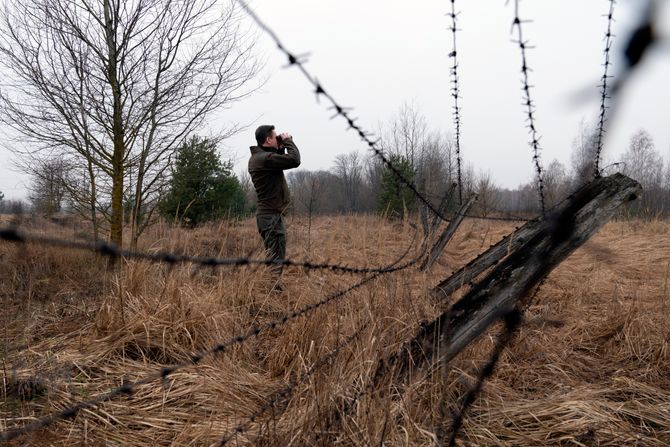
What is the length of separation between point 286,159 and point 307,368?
299 centimetres

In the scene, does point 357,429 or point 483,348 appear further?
point 483,348

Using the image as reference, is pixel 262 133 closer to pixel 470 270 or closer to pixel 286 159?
pixel 286 159

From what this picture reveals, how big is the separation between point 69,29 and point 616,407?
20.4 feet

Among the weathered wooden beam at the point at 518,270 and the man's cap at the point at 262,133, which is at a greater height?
the man's cap at the point at 262,133

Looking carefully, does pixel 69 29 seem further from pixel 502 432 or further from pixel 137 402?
pixel 502 432

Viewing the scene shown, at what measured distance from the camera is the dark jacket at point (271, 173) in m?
4.89

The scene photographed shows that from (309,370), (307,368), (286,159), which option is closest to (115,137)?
(286,159)

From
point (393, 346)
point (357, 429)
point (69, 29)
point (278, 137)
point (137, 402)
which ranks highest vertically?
point (69, 29)

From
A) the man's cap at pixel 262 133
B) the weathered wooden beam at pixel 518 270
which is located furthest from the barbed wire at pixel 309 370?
the man's cap at pixel 262 133

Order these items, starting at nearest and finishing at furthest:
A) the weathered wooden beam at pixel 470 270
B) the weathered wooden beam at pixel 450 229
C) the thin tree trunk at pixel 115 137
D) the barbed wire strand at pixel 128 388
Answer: the barbed wire strand at pixel 128 388, the weathered wooden beam at pixel 470 270, the weathered wooden beam at pixel 450 229, the thin tree trunk at pixel 115 137

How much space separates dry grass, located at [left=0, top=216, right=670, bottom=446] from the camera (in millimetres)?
1821

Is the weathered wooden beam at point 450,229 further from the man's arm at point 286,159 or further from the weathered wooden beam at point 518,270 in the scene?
the weathered wooden beam at point 518,270

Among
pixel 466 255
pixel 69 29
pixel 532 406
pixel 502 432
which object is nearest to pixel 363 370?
pixel 502 432

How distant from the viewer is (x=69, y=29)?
211 inches
